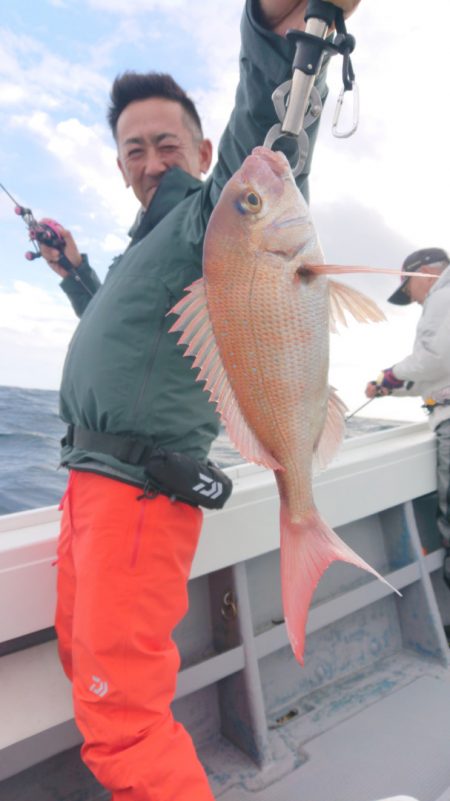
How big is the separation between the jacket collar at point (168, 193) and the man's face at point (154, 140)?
0.40 ft

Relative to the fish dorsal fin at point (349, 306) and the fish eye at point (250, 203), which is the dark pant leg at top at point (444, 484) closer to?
the fish dorsal fin at point (349, 306)

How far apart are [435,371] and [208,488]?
2292mm

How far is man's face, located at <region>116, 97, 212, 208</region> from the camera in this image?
74.8 inches

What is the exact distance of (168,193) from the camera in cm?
177

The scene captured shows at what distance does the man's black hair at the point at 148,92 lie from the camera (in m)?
1.96

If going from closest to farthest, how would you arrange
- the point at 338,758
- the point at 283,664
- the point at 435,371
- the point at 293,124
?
1. the point at 293,124
2. the point at 338,758
3. the point at 283,664
4. the point at 435,371

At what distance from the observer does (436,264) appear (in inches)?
147

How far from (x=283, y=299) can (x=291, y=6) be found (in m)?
0.67

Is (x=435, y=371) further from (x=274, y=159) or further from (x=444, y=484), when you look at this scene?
(x=274, y=159)

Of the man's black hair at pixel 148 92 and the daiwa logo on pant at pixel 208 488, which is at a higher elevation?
the man's black hair at pixel 148 92

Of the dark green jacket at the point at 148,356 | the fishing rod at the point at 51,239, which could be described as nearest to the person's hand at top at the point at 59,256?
the fishing rod at the point at 51,239

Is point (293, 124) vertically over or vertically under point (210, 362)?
over

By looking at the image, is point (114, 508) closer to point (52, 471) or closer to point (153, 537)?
point (153, 537)

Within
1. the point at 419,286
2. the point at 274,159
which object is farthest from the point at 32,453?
the point at 274,159
